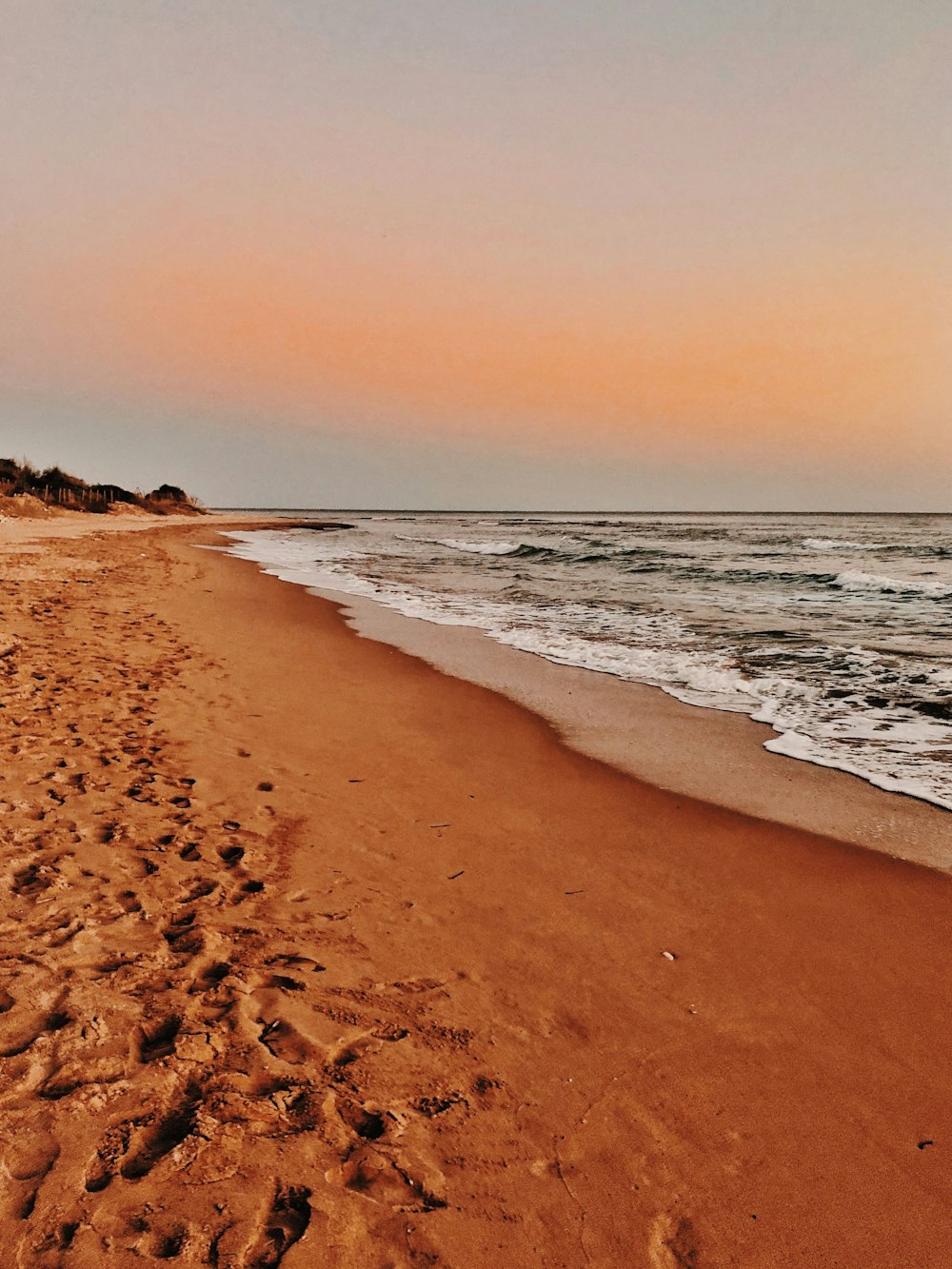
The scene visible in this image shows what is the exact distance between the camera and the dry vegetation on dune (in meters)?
33.0

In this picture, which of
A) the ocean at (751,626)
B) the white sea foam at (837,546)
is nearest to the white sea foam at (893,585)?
the ocean at (751,626)

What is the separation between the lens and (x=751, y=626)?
12.3 metres

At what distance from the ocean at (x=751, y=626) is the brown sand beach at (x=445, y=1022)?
2423 millimetres

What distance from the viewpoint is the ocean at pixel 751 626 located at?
6.43 metres

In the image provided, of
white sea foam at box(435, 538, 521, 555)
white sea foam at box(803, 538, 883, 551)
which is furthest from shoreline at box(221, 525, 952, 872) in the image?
white sea foam at box(803, 538, 883, 551)

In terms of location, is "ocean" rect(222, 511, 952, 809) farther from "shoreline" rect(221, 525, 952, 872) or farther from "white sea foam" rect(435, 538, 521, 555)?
"white sea foam" rect(435, 538, 521, 555)

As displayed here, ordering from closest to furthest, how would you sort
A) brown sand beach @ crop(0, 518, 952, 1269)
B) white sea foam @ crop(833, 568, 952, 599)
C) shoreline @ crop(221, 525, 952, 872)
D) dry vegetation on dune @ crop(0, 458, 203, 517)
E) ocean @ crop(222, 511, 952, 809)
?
brown sand beach @ crop(0, 518, 952, 1269)
shoreline @ crop(221, 525, 952, 872)
ocean @ crop(222, 511, 952, 809)
white sea foam @ crop(833, 568, 952, 599)
dry vegetation on dune @ crop(0, 458, 203, 517)

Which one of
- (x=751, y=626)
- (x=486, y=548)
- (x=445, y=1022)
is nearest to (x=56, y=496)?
(x=486, y=548)

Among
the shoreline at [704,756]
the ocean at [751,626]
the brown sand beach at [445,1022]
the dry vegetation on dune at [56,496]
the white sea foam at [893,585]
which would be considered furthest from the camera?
the dry vegetation on dune at [56,496]

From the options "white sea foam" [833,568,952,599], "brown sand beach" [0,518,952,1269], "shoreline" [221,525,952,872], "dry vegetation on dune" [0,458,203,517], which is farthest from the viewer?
"dry vegetation on dune" [0,458,203,517]

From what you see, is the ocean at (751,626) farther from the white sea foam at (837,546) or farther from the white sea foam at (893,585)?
the white sea foam at (837,546)

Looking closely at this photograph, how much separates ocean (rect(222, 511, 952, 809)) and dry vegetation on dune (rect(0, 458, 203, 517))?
12.2 m

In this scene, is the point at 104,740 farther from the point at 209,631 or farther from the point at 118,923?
the point at 209,631

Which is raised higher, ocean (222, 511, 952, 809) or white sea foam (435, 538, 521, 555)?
white sea foam (435, 538, 521, 555)
